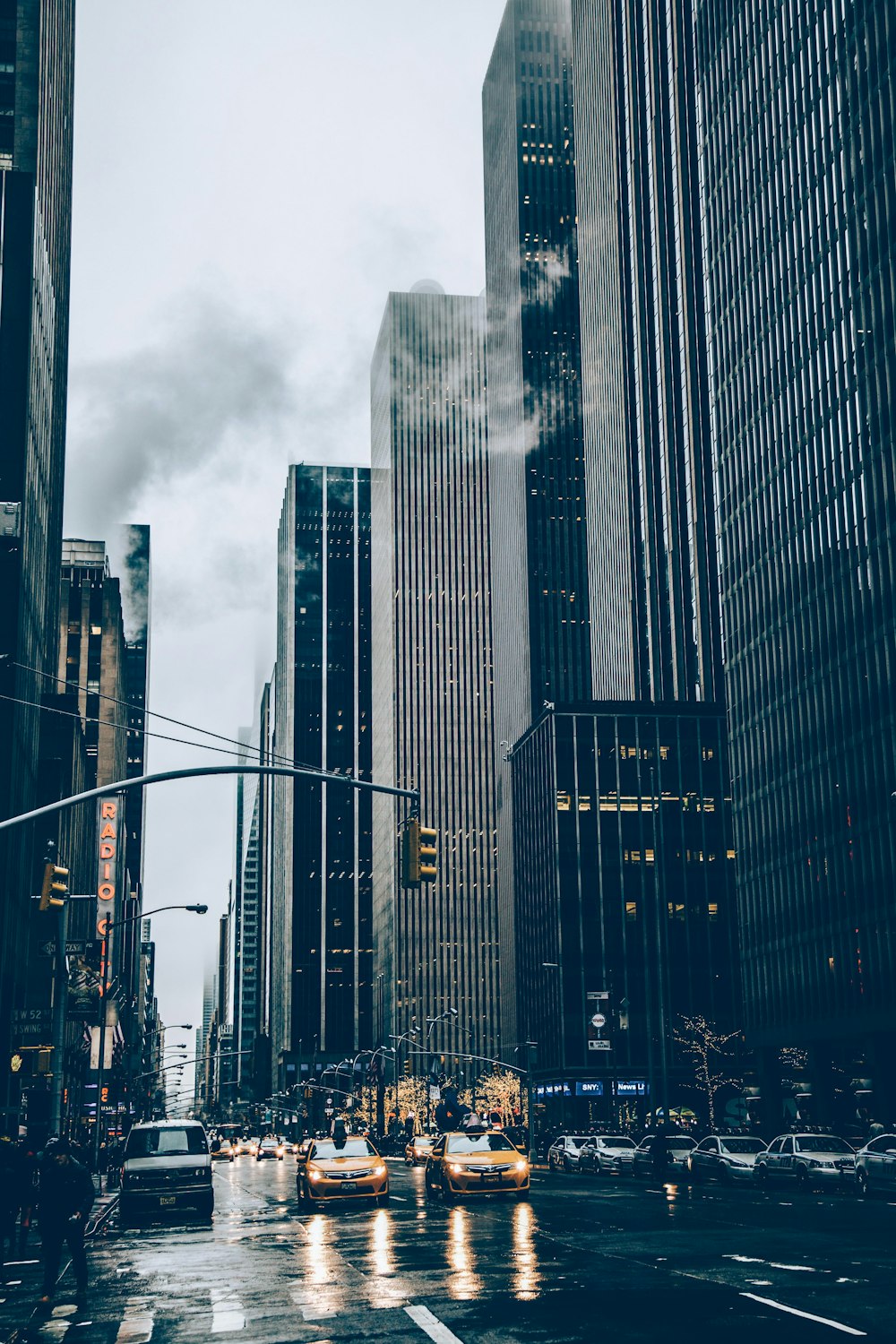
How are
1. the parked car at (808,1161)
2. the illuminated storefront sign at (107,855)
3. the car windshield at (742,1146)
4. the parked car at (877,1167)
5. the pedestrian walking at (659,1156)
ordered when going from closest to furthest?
1. the parked car at (877,1167)
2. the parked car at (808,1161)
3. the car windshield at (742,1146)
4. the pedestrian walking at (659,1156)
5. the illuminated storefront sign at (107,855)

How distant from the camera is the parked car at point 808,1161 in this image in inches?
1604

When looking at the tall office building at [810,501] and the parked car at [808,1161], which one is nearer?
the parked car at [808,1161]

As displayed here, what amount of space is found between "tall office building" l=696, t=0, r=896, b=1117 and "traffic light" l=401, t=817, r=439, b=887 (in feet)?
180

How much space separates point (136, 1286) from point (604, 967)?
109116 mm

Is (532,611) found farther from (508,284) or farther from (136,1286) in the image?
(136,1286)

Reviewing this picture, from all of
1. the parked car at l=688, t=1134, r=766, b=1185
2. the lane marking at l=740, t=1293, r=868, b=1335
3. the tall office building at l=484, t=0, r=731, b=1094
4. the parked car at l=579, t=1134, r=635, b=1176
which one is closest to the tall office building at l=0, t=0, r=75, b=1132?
the parked car at l=579, t=1134, r=635, b=1176

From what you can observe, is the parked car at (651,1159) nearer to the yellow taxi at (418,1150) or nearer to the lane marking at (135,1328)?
the yellow taxi at (418,1150)

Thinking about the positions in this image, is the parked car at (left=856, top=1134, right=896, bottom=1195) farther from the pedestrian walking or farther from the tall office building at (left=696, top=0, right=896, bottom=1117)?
the tall office building at (left=696, top=0, right=896, bottom=1117)

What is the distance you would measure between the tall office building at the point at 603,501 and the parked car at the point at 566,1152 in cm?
3074

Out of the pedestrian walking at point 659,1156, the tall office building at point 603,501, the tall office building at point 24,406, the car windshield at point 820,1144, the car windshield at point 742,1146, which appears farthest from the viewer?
the tall office building at point 603,501

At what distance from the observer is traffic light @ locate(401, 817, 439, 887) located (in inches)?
893

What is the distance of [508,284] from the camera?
609 ft

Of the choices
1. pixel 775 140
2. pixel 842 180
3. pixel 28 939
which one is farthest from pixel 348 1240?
pixel 775 140

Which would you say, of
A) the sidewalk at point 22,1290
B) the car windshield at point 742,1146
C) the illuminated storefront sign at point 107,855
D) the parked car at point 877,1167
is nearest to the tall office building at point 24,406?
the car windshield at point 742,1146
